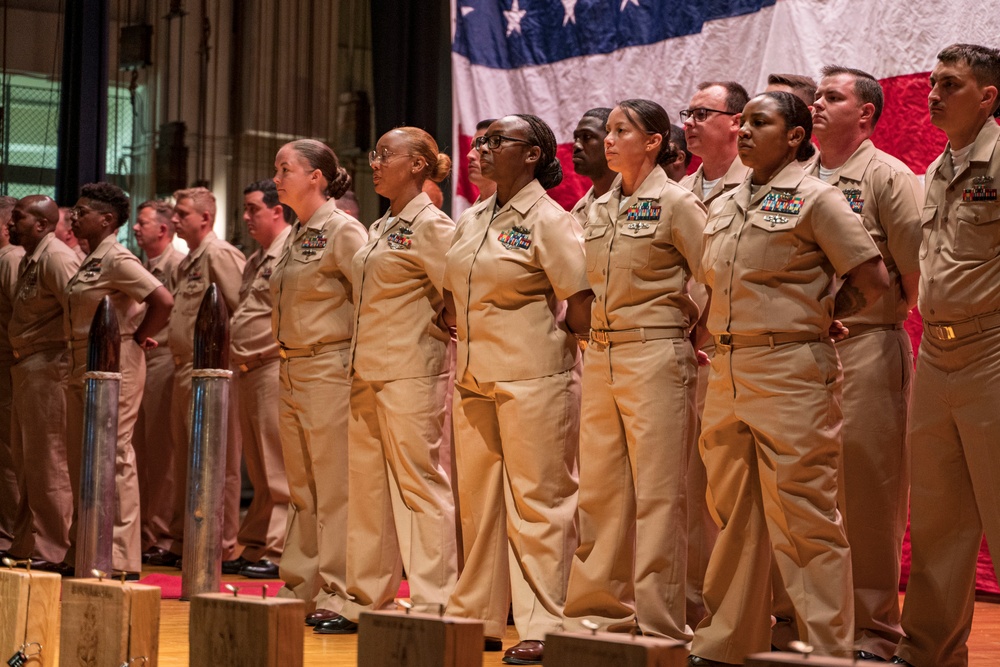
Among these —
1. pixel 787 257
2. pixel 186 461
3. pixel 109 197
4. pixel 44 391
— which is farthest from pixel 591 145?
pixel 44 391

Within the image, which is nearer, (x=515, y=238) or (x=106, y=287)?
(x=515, y=238)

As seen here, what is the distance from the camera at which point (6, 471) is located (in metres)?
7.30

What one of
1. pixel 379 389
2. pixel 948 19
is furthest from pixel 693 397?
pixel 948 19

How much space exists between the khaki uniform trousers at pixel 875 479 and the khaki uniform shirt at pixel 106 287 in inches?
136

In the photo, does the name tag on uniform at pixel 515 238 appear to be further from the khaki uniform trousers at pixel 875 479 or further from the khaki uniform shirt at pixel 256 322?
the khaki uniform shirt at pixel 256 322

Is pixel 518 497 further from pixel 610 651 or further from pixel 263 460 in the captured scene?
pixel 263 460

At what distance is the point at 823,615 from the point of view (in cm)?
362

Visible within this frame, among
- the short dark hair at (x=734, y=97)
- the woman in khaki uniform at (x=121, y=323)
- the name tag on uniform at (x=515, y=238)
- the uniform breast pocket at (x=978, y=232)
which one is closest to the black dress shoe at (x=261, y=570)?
the woman in khaki uniform at (x=121, y=323)

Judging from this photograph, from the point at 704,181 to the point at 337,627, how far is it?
207cm

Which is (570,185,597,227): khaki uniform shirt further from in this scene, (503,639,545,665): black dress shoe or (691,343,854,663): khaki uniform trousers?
(503,639,545,665): black dress shoe

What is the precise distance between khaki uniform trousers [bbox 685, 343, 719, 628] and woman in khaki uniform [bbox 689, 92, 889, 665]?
2.05ft

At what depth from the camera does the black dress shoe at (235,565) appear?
22.1 ft

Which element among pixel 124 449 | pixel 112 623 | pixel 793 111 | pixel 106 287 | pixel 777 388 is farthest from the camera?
pixel 106 287

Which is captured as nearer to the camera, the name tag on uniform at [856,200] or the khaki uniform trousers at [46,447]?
the name tag on uniform at [856,200]
